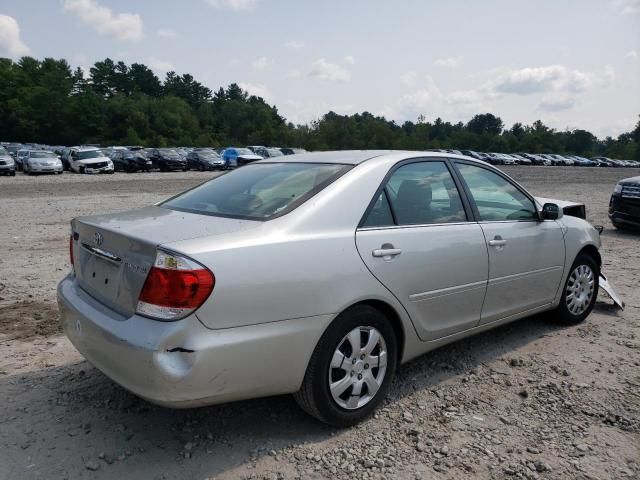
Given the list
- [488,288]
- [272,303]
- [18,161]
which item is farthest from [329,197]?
[18,161]

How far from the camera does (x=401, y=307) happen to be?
3146 mm

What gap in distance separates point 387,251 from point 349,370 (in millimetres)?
711

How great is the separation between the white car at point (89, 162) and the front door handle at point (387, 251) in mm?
30963

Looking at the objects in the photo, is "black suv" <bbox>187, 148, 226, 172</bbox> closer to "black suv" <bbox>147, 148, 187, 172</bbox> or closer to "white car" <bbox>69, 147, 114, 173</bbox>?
"black suv" <bbox>147, 148, 187, 172</bbox>

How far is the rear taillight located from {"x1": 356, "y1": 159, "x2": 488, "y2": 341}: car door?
0.93m

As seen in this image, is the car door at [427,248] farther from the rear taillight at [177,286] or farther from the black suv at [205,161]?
the black suv at [205,161]

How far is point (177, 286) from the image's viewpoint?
7.98 feet

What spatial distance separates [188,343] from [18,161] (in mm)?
36940

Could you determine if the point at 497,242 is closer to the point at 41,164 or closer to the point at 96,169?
the point at 41,164

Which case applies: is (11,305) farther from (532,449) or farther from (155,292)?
(532,449)

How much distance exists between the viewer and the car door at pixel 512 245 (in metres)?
3.80

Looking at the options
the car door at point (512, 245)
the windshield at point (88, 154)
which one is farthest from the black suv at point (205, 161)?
the car door at point (512, 245)

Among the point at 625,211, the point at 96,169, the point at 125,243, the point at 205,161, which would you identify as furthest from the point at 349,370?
the point at 205,161

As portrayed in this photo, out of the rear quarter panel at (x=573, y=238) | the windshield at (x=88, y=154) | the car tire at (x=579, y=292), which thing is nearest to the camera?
the rear quarter panel at (x=573, y=238)
